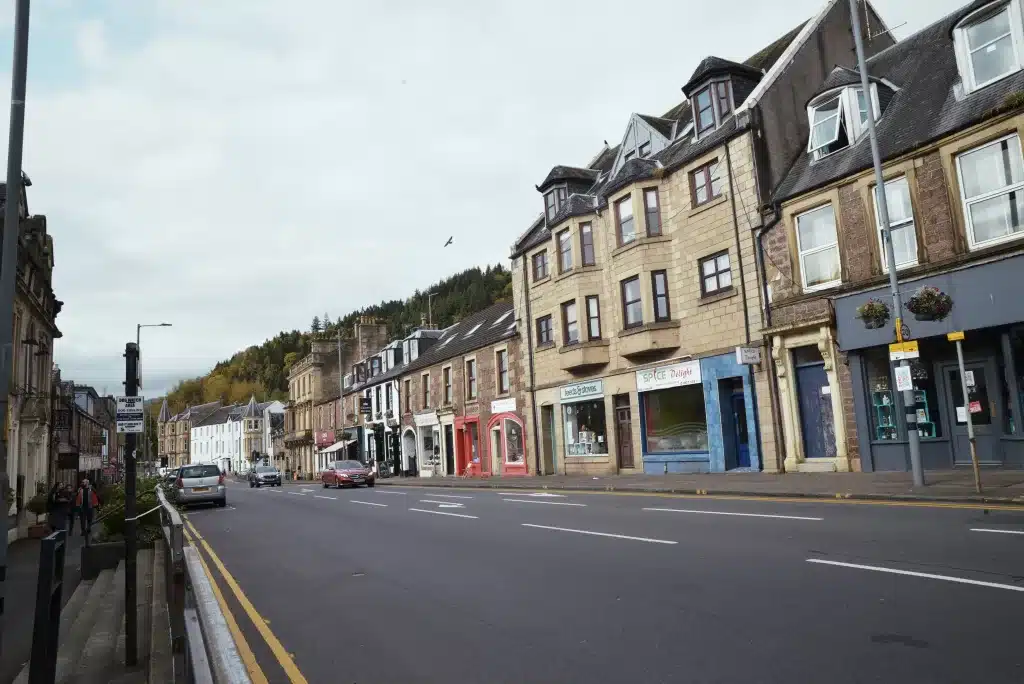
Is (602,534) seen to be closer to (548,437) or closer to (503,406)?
(548,437)

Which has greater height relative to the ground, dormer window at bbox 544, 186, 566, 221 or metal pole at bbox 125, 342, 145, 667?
dormer window at bbox 544, 186, 566, 221

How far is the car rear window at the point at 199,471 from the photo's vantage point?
89.1ft

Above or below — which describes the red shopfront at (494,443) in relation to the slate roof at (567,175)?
below

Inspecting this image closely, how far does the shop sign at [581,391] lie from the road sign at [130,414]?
2277cm

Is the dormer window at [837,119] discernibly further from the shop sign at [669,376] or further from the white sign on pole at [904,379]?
the white sign on pole at [904,379]

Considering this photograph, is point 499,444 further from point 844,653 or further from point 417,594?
point 844,653

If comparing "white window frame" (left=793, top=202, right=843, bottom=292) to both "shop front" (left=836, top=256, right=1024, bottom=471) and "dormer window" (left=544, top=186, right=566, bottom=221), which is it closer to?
"shop front" (left=836, top=256, right=1024, bottom=471)

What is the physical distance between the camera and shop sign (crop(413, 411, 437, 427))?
43.9 meters

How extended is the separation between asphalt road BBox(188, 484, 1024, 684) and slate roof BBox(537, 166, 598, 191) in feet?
72.0

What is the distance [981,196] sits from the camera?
16.6m

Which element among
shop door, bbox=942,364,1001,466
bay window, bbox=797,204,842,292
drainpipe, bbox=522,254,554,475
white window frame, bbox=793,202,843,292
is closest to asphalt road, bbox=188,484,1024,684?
shop door, bbox=942,364,1001,466

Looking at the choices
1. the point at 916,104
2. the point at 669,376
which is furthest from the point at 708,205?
the point at 916,104

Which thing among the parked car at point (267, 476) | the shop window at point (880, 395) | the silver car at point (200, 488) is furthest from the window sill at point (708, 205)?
the parked car at point (267, 476)

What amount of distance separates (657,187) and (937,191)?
10396 mm
